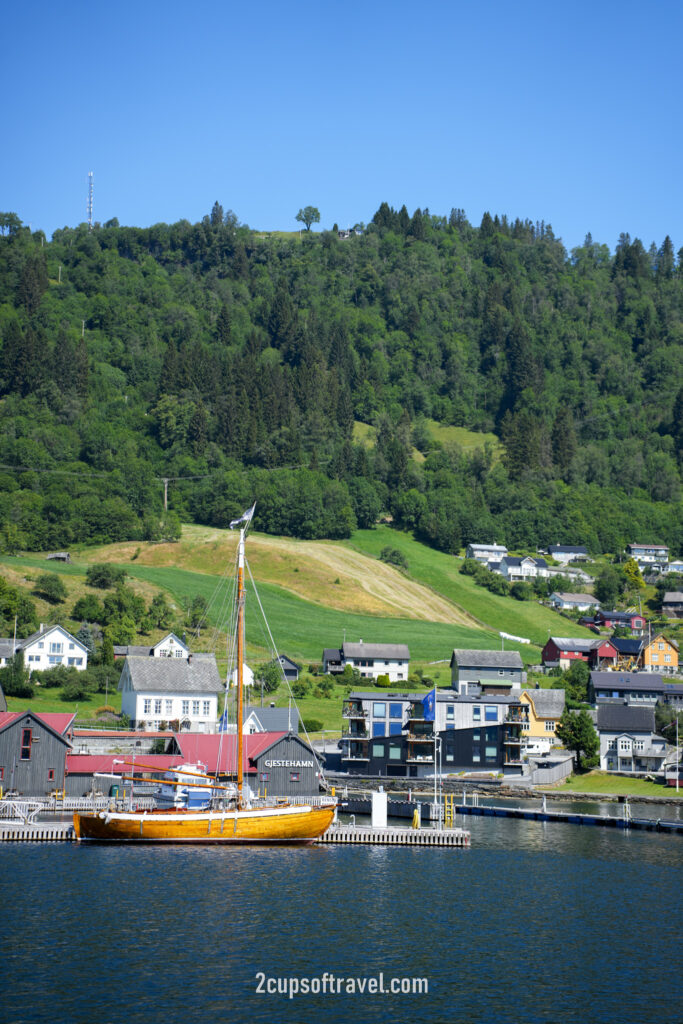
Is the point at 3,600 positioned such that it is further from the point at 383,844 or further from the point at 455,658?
the point at 383,844

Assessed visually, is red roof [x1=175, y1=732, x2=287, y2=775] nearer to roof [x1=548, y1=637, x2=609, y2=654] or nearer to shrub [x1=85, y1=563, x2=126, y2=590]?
shrub [x1=85, y1=563, x2=126, y2=590]

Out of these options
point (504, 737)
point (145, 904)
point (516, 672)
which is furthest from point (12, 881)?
point (516, 672)

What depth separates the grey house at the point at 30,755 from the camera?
69625 mm

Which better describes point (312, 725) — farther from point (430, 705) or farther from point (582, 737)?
point (582, 737)

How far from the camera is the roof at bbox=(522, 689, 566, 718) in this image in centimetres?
10662

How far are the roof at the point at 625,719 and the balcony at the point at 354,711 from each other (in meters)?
20.7

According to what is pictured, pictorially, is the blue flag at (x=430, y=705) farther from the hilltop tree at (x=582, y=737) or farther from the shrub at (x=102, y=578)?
the shrub at (x=102, y=578)

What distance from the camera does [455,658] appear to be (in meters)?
118

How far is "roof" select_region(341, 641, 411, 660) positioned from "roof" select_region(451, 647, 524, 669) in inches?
306

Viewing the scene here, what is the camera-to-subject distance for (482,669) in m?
117

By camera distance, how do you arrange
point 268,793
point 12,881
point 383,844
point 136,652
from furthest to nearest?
point 136,652 < point 268,793 < point 383,844 < point 12,881

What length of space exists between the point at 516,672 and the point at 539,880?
217 ft

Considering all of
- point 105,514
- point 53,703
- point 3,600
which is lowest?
point 53,703

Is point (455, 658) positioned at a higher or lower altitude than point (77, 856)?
higher
